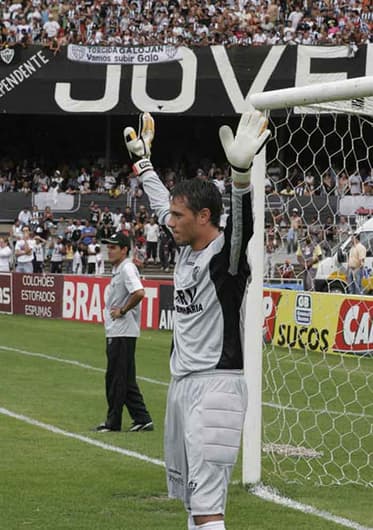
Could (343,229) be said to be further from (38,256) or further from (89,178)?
(89,178)

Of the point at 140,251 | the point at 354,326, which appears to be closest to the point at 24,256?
the point at 140,251

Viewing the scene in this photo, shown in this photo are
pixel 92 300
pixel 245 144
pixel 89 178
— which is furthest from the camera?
pixel 89 178

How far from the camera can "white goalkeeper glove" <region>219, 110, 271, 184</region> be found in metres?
4.70

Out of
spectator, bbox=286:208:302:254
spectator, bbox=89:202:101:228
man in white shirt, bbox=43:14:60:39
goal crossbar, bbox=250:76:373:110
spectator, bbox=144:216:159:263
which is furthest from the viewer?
man in white shirt, bbox=43:14:60:39

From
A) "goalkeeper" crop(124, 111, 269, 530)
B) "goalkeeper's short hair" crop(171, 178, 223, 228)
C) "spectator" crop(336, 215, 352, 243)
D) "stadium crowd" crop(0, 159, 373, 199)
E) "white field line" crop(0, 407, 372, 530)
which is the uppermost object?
"stadium crowd" crop(0, 159, 373, 199)

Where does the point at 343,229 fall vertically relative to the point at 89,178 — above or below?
below

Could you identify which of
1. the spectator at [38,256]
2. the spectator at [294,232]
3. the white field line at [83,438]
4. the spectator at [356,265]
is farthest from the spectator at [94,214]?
the white field line at [83,438]

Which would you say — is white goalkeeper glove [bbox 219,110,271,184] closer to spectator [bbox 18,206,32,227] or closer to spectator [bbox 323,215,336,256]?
spectator [bbox 323,215,336,256]

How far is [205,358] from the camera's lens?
505cm

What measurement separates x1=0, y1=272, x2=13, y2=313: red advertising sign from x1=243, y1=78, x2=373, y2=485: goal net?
9.71 meters

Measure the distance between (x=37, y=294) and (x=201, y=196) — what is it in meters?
23.3

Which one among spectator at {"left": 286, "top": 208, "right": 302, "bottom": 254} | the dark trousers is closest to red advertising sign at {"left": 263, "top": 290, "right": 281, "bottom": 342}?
spectator at {"left": 286, "top": 208, "right": 302, "bottom": 254}

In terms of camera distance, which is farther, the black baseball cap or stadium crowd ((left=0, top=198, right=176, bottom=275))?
stadium crowd ((left=0, top=198, right=176, bottom=275))

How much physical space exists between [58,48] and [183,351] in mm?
33601
